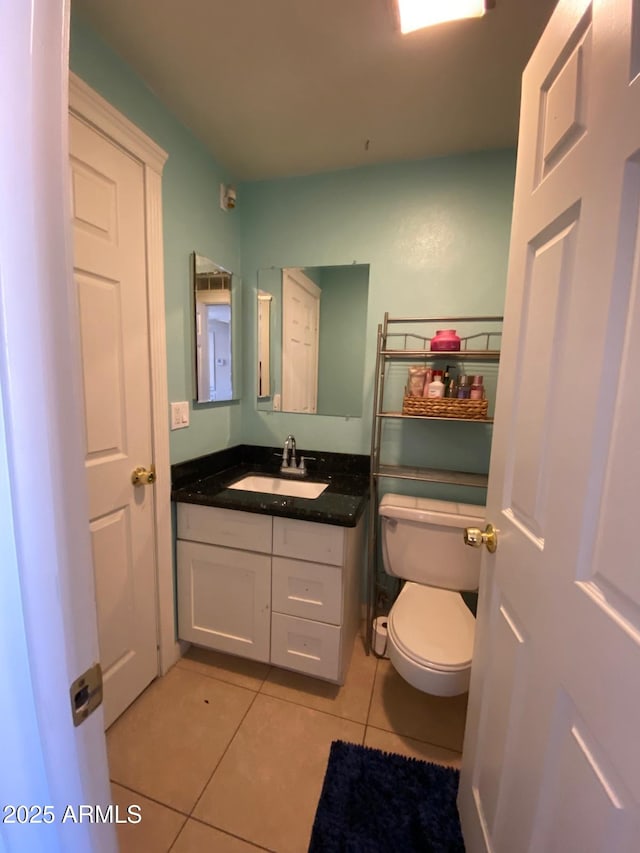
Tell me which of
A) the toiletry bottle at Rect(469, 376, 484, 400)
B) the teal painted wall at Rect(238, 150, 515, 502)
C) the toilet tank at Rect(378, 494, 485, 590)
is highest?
the teal painted wall at Rect(238, 150, 515, 502)

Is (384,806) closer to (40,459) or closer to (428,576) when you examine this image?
(428,576)

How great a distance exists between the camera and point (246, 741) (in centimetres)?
130

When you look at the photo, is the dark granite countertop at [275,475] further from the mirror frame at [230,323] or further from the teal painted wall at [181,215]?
the mirror frame at [230,323]

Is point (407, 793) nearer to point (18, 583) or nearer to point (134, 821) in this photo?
point (134, 821)

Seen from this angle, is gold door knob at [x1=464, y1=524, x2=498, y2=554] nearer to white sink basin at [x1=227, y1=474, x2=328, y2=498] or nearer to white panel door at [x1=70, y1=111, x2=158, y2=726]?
white sink basin at [x1=227, y1=474, x2=328, y2=498]

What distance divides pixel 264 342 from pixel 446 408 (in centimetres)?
106

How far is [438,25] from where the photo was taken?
1.03 metres

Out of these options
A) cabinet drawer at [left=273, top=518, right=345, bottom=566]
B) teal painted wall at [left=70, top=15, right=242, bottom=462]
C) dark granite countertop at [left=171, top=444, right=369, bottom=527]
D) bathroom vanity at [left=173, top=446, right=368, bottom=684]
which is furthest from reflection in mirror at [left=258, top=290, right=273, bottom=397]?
cabinet drawer at [left=273, top=518, right=345, bottom=566]

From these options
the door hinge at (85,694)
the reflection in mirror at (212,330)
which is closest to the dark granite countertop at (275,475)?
the reflection in mirror at (212,330)

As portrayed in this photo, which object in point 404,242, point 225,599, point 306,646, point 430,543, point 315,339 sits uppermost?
point 404,242

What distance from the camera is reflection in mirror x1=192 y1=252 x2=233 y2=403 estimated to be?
1.63 metres

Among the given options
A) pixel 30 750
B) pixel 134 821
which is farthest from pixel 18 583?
pixel 134 821

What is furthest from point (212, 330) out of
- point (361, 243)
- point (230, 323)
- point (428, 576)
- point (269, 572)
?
point (428, 576)

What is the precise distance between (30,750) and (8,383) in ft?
1.43
